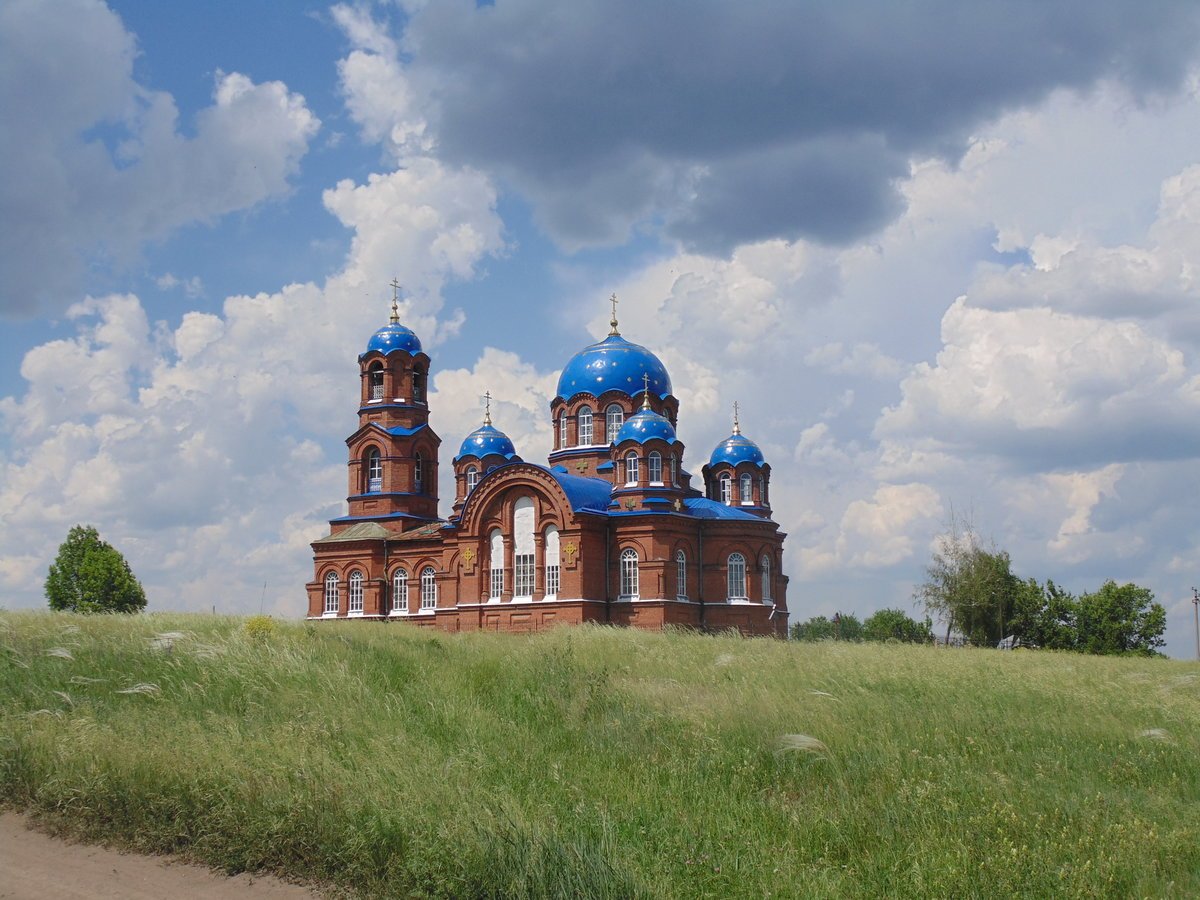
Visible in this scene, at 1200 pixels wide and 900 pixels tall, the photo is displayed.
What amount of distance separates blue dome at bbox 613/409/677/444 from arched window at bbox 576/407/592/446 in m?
4.35

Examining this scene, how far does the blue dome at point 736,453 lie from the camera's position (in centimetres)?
4338

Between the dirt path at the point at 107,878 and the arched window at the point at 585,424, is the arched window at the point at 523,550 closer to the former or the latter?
the arched window at the point at 585,424

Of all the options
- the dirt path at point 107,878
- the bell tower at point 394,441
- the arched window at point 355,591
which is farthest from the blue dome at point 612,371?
the dirt path at point 107,878

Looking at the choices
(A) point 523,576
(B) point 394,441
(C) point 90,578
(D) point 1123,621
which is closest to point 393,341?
(B) point 394,441

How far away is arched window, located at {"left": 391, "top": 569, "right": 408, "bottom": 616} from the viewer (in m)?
42.1

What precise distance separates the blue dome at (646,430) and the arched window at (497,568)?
539 cm

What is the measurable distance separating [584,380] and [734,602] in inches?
428

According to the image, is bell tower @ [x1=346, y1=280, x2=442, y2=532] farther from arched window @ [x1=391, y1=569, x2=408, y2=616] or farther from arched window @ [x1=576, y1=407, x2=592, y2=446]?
arched window @ [x1=576, y1=407, x2=592, y2=446]

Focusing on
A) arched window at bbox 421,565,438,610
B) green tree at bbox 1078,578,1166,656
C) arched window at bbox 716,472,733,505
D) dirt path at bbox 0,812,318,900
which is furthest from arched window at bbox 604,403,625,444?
dirt path at bbox 0,812,318,900

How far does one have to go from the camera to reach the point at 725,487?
43406 mm

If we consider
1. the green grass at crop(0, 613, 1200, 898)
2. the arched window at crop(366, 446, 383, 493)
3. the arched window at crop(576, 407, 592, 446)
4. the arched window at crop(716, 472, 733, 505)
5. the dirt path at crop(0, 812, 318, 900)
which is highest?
the arched window at crop(576, 407, 592, 446)

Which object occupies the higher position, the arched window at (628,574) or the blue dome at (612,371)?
the blue dome at (612,371)

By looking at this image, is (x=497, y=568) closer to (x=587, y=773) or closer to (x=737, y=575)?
(x=737, y=575)

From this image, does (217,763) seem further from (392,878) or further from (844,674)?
(844,674)
